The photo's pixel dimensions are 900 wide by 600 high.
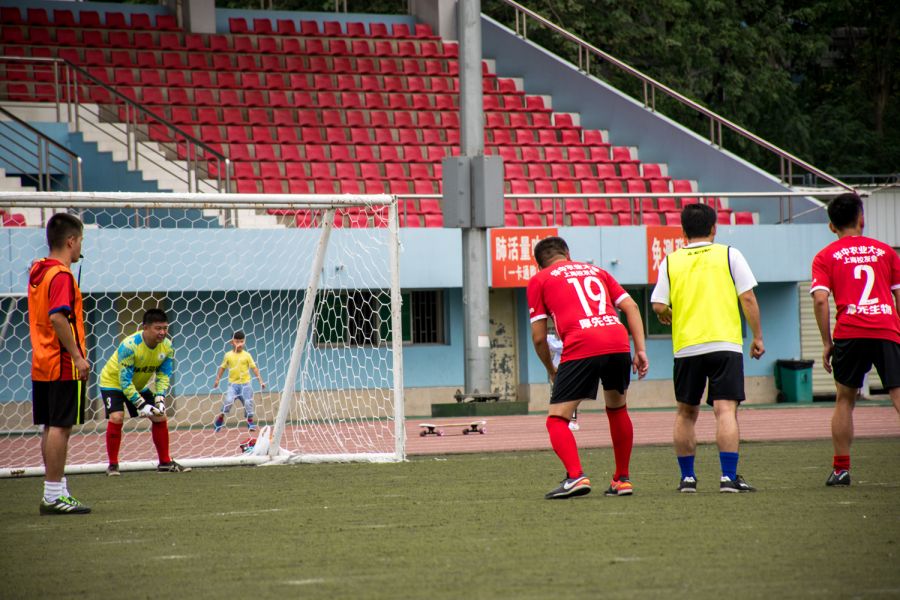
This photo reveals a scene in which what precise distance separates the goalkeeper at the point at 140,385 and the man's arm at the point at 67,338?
10.9ft

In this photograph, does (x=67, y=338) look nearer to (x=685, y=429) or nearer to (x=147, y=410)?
(x=147, y=410)

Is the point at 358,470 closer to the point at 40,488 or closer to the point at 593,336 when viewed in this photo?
the point at 40,488

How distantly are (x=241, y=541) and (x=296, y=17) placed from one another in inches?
937

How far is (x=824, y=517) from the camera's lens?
7281 millimetres

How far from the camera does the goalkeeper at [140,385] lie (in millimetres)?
12025

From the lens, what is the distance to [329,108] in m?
26.0

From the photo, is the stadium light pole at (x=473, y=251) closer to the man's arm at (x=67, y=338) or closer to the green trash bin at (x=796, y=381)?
the green trash bin at (x=796, y=381)

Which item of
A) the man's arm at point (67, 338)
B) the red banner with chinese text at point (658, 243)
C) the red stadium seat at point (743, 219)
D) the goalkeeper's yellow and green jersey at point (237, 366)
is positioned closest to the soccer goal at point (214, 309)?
the goalkeeper's yellow and green jersey at point (237, 366)

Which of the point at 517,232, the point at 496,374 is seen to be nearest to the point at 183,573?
the point at 517,232

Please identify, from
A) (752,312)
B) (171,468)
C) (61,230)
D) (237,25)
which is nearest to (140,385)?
(171,468)

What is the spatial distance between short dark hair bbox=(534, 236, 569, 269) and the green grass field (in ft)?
5.39

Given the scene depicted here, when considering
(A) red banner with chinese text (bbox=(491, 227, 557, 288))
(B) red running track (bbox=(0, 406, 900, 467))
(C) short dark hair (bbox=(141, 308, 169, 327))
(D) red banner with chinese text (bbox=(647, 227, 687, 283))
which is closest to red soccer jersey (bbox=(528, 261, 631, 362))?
(C) short dark hair (bbox=(141, 308, 169, 327))

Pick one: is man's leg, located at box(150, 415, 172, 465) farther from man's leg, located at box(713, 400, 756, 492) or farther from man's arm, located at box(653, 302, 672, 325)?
man's leg, located at box(713, 400, 756, 492)

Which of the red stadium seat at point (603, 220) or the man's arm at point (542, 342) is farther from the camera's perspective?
the red stadium seat at point (603, 220)
